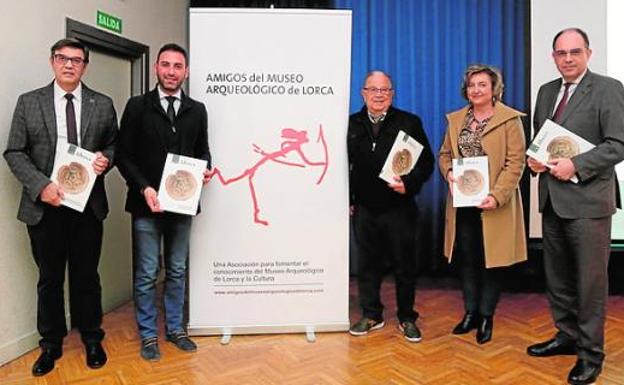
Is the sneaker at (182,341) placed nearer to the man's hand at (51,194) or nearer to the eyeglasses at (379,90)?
the man's hand at (51,194)

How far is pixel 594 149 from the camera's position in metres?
2.50

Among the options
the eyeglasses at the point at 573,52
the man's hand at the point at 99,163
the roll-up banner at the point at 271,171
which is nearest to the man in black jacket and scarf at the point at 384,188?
the roll-up banner at the point at 271,171

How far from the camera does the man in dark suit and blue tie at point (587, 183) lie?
250 cm

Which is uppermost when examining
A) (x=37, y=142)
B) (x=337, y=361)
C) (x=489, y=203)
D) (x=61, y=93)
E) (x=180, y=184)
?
(x=61, y=93)

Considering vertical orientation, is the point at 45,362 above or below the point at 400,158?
below

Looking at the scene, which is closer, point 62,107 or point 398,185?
point 62,107

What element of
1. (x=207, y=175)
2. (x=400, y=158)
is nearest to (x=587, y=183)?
(x=400, y=158)

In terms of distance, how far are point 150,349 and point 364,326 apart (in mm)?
1252

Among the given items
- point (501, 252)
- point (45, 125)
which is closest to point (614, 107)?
point (501, 252)

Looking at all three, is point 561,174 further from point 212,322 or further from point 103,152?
point 103,152

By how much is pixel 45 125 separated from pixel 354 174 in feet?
5.44

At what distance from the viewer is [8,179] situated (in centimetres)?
288

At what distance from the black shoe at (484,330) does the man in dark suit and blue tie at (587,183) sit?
1.94 feet

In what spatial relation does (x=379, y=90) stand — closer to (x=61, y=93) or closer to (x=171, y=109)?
(x=171, y=109)
